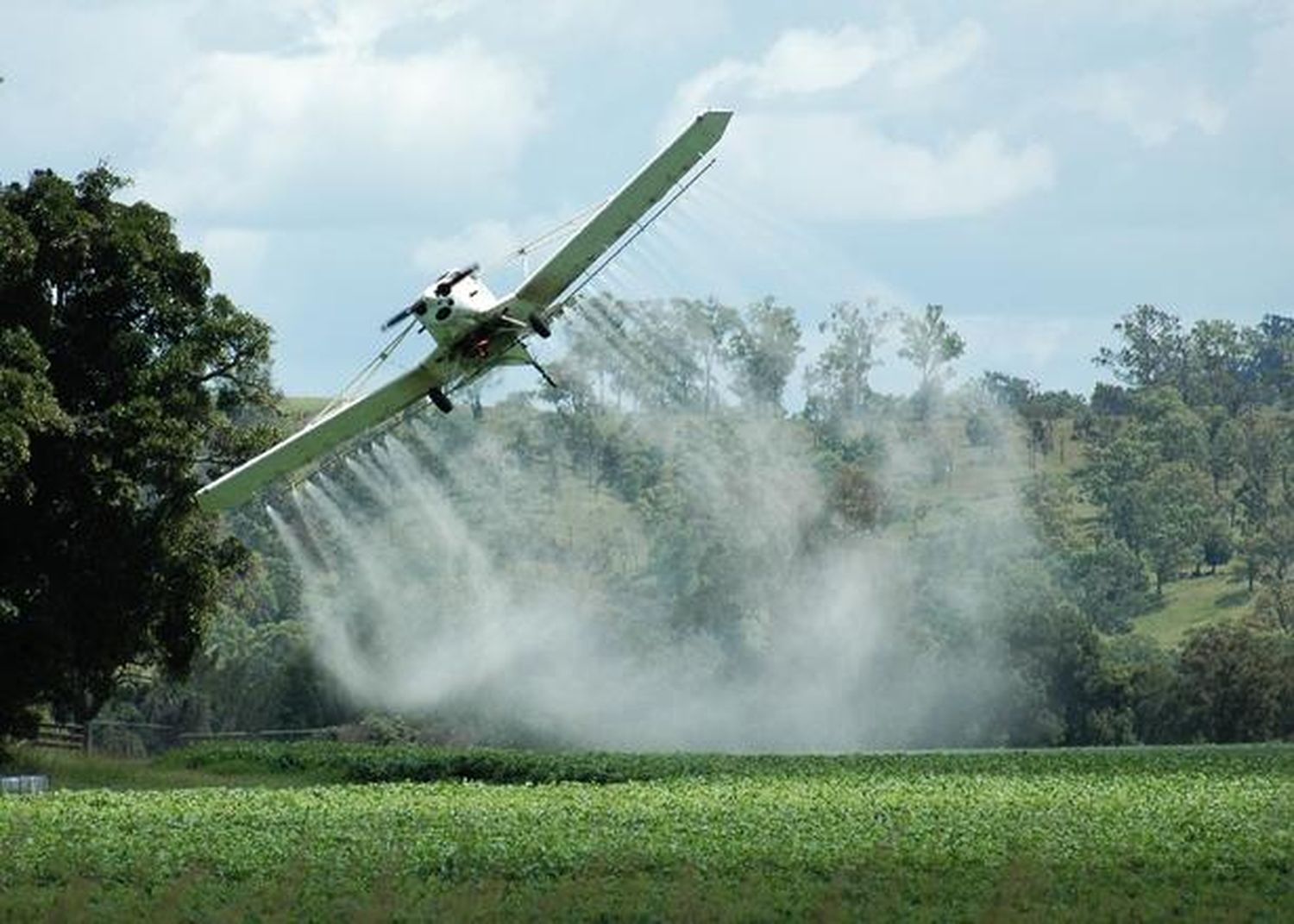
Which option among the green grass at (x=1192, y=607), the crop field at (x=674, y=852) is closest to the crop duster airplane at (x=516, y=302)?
the crop field at (x=674, y=852)

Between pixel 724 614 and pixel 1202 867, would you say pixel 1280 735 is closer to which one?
pixel 724 614

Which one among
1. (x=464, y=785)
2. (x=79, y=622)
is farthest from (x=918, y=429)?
(x=464, y=785)

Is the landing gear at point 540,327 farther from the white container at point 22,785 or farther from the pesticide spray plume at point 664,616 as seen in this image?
the pesticide spray plume at point 664,616

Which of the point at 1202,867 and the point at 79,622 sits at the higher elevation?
the point at 79,622

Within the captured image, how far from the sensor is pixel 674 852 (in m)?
33.1

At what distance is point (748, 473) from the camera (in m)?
103

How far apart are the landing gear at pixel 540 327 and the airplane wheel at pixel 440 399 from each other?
9.48ft

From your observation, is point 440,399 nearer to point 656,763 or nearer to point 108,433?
point 108,433

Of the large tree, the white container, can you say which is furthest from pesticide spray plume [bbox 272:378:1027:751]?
the white container

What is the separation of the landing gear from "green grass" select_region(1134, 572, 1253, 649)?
283ft

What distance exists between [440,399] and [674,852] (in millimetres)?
23273

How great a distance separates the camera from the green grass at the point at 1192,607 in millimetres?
138625

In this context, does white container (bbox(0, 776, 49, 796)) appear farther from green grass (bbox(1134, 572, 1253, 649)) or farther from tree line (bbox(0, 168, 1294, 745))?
green grass (bbox(1134, 572, 1253, 649))

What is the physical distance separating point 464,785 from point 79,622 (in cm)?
1483
